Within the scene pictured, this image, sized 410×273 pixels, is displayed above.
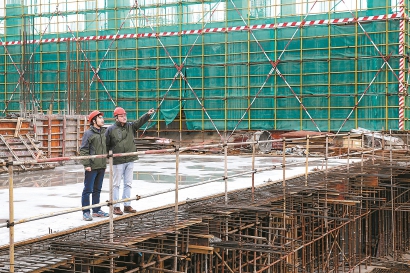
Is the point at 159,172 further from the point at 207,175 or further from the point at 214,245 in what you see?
the point at 214,245

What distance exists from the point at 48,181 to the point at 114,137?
5.51 metres

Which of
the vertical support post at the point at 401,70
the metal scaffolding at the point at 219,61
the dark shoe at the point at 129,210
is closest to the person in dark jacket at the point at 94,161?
the dark shoe at the point at 129,210

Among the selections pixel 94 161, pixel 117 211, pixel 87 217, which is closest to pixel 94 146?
pixel 94 161

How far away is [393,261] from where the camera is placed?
758 inches

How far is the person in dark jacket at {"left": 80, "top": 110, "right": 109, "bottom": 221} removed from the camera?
9523mm

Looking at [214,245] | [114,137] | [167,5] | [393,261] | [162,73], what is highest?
[167,5]

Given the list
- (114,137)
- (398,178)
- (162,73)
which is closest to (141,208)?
(114,137)

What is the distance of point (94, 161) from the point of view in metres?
9.64

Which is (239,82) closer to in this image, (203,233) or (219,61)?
(219,61)

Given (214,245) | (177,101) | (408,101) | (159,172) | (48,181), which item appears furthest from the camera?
(177,101)

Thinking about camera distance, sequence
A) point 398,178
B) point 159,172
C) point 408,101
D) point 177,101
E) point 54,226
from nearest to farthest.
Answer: point 54,226 → point 159,172 → point 398,178 → point 408,101 → point 177,101

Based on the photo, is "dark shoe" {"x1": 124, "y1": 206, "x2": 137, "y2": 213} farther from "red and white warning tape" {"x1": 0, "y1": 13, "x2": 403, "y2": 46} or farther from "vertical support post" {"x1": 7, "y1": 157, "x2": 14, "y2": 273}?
"red and white warning tape" {"x1": 0, "y1": 13, "x2": 403, "y2": 46}


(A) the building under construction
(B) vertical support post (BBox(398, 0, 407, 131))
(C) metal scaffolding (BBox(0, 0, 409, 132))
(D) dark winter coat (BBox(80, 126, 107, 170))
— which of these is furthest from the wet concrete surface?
(C) metal scaffolding (BBox(0, 0, 409, 132))

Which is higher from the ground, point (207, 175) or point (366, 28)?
point (366, 28)
